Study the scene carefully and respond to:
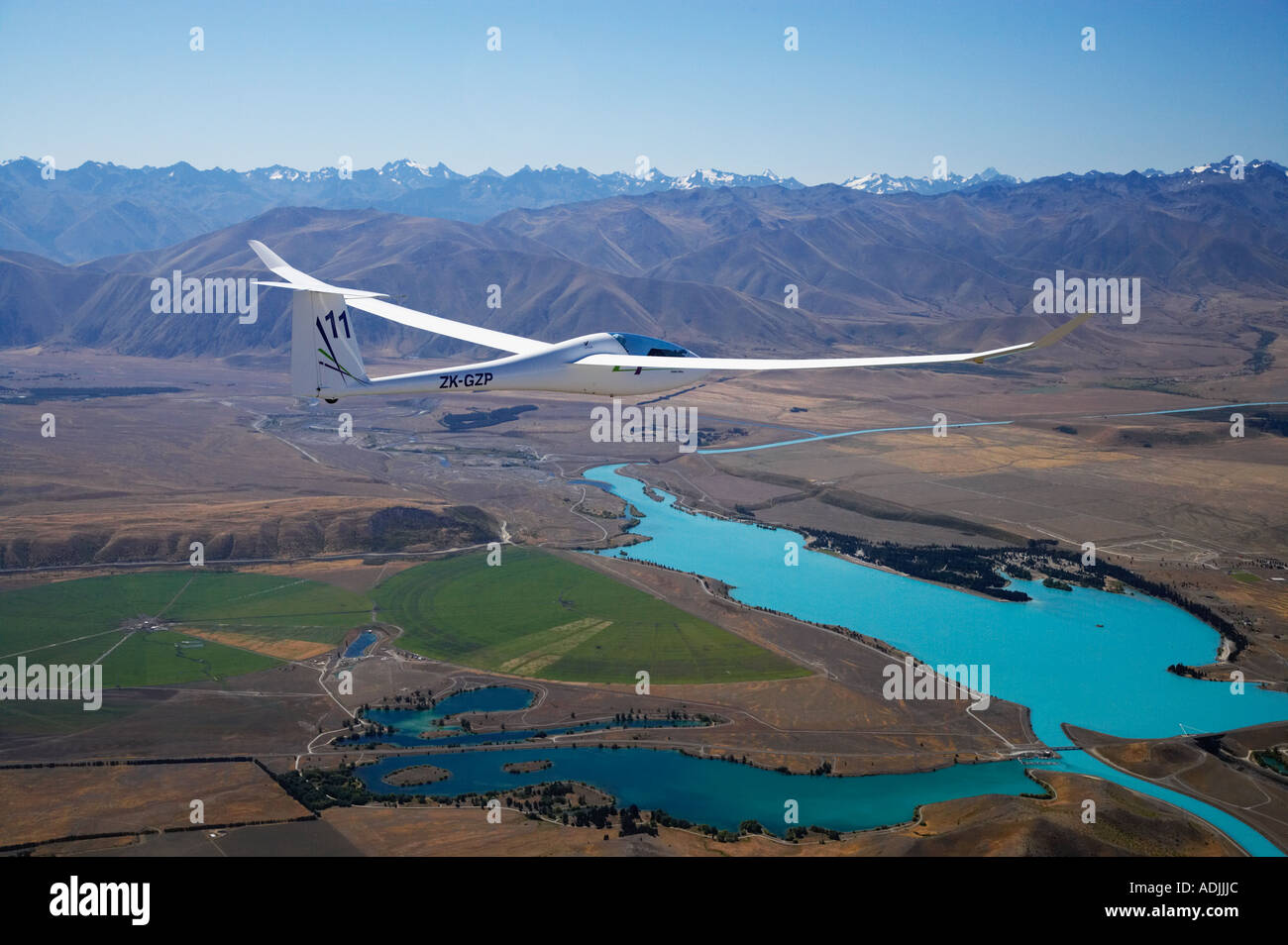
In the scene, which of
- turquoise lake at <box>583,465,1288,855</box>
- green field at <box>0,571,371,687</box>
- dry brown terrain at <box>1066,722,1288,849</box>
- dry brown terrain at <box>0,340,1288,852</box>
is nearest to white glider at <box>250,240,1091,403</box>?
dry brown terrain at <box>0,340,1288,852</box>

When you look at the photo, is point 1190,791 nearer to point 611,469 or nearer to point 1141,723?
Result: point 1141,723


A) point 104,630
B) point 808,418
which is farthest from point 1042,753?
point 808,418

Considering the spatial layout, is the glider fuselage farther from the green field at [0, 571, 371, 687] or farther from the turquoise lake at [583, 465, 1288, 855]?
the green field at [0, 571, 371, 687]

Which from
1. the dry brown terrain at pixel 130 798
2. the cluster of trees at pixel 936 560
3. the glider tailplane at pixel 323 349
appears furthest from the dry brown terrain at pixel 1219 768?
the glider tailplane at pixel 323 349

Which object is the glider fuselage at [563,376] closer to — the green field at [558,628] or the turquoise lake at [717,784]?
the turquoise lake at [717,784]

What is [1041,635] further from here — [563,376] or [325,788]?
[563,376]

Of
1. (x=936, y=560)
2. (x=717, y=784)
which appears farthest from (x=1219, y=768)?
(x=936, y=560)
